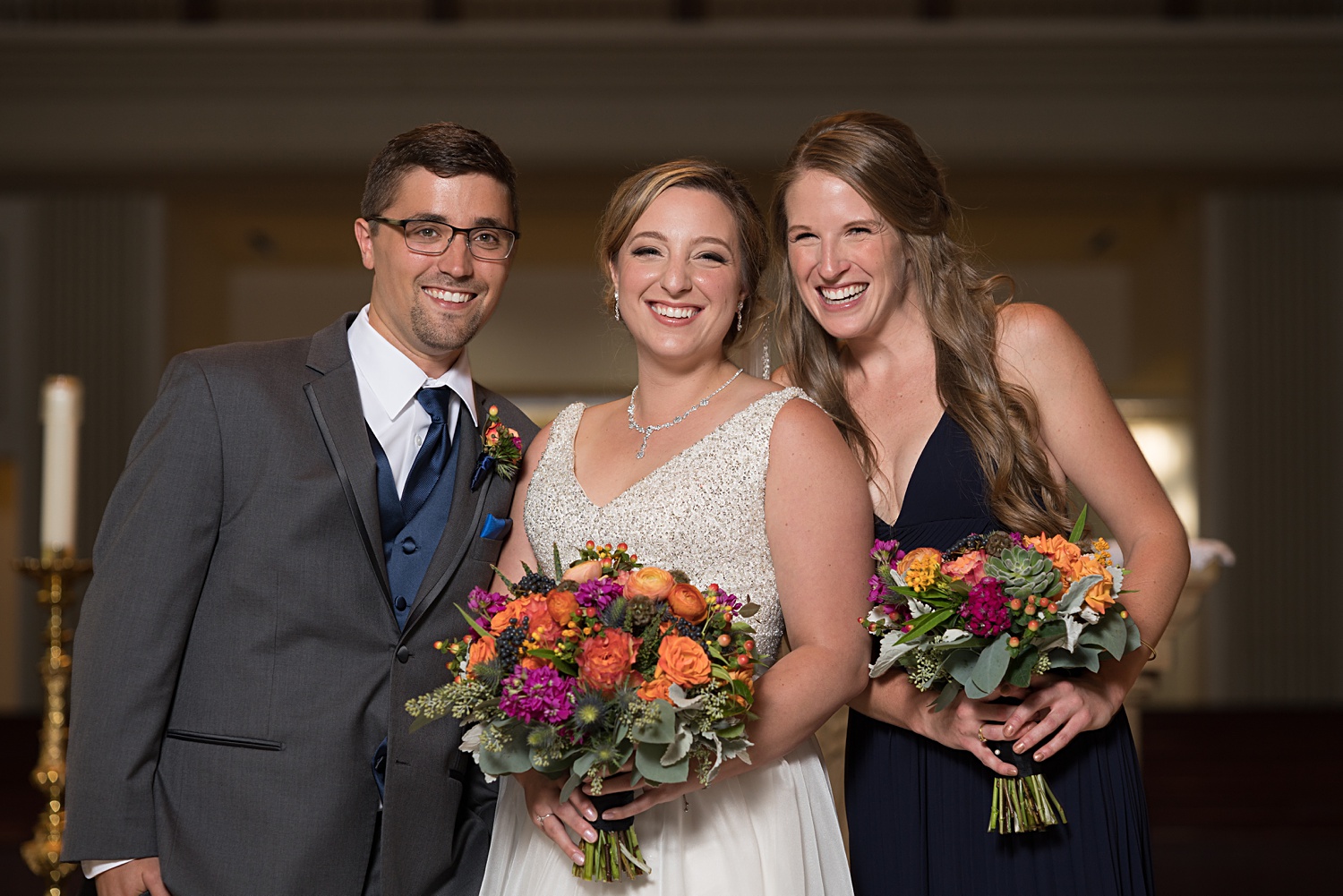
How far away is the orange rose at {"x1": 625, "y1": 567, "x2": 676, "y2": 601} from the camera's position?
74.9 inches

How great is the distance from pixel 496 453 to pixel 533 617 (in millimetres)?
674

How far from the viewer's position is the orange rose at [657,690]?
182 centimetres

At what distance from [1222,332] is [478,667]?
33.5 ft

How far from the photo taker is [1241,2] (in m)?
9.98

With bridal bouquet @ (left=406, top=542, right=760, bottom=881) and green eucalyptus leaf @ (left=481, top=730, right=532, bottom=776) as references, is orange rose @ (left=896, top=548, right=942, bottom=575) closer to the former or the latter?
bridal bouquet @ (left=406, top=542, right=760, bottom=881)

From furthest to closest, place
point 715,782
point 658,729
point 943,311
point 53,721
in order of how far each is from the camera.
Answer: point 53,721 < point 943,311 < point 715,782 < point 658,729

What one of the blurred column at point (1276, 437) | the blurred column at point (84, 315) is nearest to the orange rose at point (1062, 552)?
the blurred column at point (1276, 437)

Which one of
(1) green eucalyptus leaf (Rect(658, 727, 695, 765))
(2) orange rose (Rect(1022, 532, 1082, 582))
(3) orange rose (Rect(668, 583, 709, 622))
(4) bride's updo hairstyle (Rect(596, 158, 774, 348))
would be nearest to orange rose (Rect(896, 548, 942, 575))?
(2) orange rose (Rect(1022, 532, 1082, 582))

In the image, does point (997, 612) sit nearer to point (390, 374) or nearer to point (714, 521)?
point (714, 521)

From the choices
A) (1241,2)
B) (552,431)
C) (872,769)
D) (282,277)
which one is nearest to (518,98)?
(282,277)

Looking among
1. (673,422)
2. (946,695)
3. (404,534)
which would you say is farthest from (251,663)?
(946,695)

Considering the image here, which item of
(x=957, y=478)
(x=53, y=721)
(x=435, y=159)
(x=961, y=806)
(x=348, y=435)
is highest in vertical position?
(x=435, y=159)

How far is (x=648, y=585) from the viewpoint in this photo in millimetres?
1904

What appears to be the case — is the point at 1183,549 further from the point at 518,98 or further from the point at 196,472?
the point at 518,98
